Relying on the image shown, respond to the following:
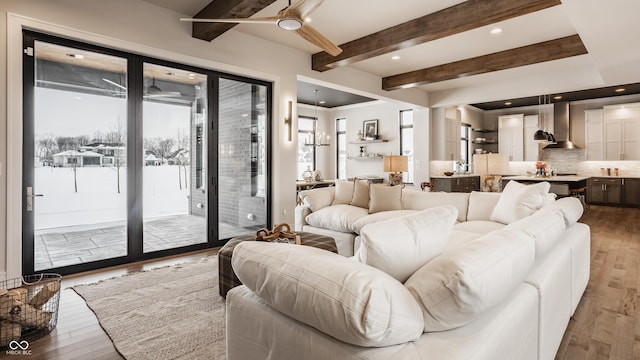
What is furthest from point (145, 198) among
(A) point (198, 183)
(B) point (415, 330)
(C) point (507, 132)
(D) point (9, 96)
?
(C) point (507, 132)

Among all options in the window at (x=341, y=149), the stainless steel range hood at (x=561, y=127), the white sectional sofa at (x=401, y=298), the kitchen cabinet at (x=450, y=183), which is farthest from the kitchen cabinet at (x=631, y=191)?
the white sectional sofa at (x=401, y=298)

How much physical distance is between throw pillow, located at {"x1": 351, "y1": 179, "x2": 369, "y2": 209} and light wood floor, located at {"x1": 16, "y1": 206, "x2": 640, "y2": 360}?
2138 millimetres

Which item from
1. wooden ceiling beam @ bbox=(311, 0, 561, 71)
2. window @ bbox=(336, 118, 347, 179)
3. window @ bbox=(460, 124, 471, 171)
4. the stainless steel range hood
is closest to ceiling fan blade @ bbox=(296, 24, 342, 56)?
wooden ceiling beam @ bbox=(311, 0, 561, 71)

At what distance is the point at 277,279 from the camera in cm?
117

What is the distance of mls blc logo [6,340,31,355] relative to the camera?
2.06 metres

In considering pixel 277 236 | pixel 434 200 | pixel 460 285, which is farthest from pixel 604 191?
pixel 460 285

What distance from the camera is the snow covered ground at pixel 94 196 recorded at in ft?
11.2

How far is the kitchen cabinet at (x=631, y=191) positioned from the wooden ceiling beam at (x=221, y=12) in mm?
10011

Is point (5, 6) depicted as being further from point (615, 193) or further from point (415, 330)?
point (615, 193)

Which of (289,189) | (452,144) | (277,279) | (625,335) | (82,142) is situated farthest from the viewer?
(452,144)

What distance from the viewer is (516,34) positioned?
4.77 meters

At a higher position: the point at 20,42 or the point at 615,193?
the point at 20,42

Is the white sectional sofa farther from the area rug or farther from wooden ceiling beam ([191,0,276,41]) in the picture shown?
wooden ceiling beam ([191,0,276,41])

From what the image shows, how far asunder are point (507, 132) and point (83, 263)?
11.1 meters
